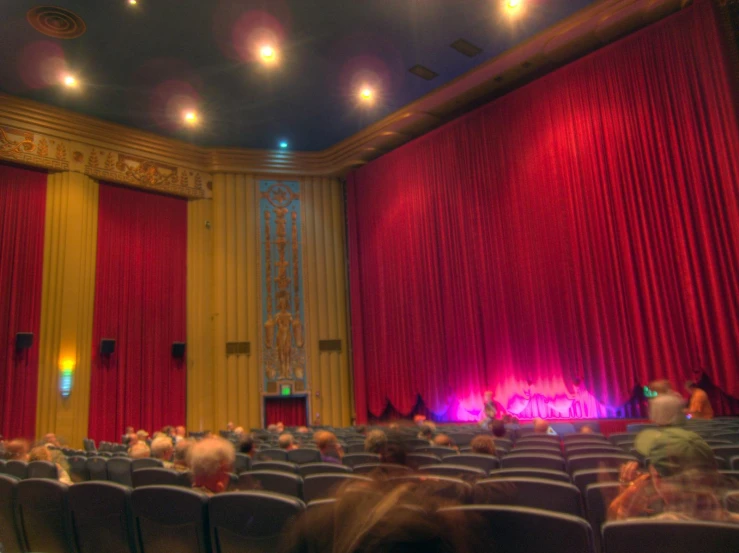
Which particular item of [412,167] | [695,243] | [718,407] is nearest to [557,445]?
[718,407]

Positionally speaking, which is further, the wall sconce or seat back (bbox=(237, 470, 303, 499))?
the wall sconce

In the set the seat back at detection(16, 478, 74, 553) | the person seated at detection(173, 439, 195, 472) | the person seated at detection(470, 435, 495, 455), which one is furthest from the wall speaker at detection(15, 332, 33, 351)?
the person seated at detection(470, 435, 495, 455)

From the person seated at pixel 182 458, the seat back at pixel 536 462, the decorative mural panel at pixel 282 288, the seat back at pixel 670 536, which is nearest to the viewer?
the seat back at pixel 670 536

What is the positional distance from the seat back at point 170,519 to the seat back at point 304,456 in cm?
281

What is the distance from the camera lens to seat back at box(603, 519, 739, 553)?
4.62 feet

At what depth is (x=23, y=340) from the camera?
1334 cm

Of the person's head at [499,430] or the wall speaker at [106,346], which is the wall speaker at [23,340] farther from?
the person's head at [499,430]

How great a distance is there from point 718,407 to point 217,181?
45.6 ft

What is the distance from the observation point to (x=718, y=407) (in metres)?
10.3

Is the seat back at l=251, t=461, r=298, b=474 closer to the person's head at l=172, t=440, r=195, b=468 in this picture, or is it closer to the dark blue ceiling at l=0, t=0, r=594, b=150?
the person's head at l=172, t=440, r=195, b=468

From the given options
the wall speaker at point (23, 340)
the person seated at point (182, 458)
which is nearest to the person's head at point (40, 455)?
the person seated at point (182, 458)

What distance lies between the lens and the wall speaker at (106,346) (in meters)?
14.6

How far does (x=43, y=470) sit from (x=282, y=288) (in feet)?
42.8

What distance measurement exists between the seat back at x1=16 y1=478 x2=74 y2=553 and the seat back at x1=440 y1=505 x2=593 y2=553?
218 centimetres
